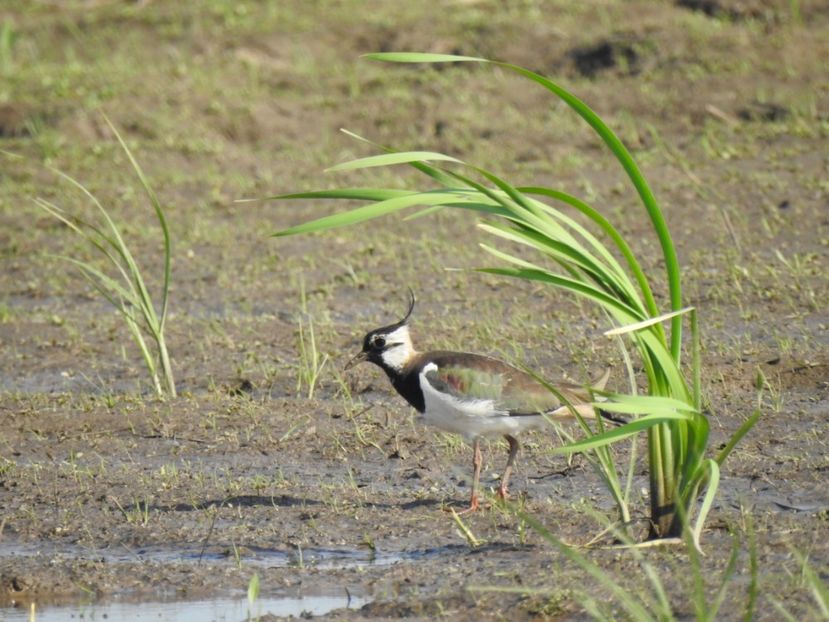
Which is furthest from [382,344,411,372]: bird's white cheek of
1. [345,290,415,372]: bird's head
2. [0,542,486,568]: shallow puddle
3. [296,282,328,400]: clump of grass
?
[0,542,486,568]: shallow puddle

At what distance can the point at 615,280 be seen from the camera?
4.55 m

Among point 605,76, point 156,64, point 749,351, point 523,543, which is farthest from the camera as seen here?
point 156,64

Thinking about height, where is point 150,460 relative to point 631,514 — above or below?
below

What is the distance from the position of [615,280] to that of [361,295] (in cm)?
540

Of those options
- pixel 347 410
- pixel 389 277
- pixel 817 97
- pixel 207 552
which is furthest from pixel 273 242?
pixel 207 552

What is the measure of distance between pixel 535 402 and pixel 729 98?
7.71m

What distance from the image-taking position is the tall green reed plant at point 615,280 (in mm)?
4301

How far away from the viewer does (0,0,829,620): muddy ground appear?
17.2 ft

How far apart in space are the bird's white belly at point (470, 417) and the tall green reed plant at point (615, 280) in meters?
1.14

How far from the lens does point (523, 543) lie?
16.8 ft

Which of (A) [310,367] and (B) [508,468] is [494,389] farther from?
(A) [310,367]

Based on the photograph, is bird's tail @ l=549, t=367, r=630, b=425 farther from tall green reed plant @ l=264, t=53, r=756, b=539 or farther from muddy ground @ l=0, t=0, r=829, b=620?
tall green reed plant @ l=264, t=53, r=756, b=539

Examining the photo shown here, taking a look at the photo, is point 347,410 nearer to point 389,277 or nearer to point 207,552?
point 207,552

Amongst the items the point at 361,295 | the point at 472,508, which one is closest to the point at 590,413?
the point at 472,508
